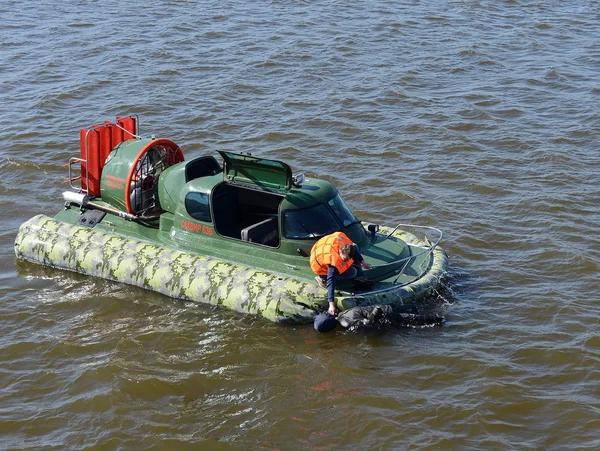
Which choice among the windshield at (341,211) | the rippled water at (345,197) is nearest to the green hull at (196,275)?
the rippled water at (345,197)

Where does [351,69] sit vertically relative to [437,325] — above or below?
above

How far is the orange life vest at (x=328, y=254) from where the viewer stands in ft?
40.4

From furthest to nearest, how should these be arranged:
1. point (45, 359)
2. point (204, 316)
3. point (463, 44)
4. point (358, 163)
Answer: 1. point (463, 44)
2. point (358, 163)
3. point (204, 316)
4. point (45, 359)

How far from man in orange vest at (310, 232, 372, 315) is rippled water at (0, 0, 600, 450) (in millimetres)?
818

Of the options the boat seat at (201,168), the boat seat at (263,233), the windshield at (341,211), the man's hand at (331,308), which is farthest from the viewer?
the boat seat at (201,168)

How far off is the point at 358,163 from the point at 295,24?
9.96 meters

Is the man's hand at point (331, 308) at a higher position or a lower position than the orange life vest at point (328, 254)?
lower

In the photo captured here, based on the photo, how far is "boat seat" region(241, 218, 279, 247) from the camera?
535 inches

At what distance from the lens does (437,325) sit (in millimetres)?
12938

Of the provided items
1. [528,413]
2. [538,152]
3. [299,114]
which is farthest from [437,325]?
[299,114]

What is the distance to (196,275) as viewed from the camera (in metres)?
13.4

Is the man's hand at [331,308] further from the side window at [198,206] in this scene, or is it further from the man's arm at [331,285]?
the side window at [198,206]

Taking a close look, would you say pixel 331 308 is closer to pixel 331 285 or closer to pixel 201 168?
pixel 331 285

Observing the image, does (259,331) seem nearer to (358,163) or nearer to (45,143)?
(358,163)
